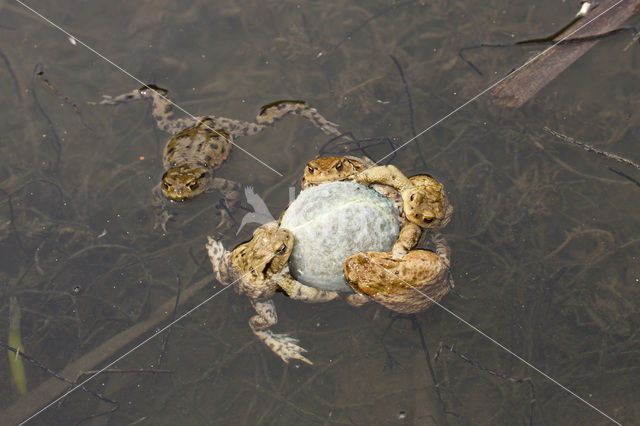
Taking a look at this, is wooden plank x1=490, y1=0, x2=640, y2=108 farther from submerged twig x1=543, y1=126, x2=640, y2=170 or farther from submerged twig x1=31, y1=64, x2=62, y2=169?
submerged twig x1=31, y1=64, x2=62, y2=169

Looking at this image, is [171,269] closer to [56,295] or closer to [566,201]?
[56,295]

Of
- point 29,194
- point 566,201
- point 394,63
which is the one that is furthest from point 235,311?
point 566,201

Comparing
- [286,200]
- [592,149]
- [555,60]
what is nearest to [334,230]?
[286,200]

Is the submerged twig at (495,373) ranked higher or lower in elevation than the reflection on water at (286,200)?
lower

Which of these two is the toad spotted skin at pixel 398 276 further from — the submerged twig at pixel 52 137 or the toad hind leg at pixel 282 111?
the submerged twig at pixel 52 137

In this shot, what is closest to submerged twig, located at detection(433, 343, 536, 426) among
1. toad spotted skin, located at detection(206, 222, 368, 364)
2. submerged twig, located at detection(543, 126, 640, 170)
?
toad spotted skin, located at detection(206, 222, 368, 364)

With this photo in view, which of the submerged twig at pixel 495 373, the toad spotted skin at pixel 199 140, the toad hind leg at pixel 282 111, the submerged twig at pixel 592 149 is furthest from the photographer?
the toad hind leg at pixel 282 111

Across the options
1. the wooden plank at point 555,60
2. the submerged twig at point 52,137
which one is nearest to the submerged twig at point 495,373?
the wooden plank at point 555,60
